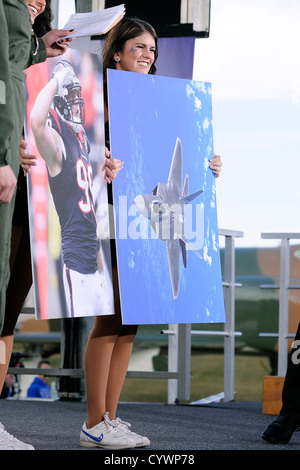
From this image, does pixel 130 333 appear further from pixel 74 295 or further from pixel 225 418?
pixel 225 418

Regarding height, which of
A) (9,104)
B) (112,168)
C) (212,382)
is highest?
(9,104)

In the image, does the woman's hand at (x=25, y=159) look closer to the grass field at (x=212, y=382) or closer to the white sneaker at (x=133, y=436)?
the white sneaker at (x=133, y=436)

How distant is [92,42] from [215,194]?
1.90 meters

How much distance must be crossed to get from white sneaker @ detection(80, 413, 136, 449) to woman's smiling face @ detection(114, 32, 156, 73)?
95 centimetres

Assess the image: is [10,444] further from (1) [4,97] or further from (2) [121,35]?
(2) [121,35]

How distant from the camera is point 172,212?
7.04 feet

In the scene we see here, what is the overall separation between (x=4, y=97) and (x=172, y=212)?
800 mm

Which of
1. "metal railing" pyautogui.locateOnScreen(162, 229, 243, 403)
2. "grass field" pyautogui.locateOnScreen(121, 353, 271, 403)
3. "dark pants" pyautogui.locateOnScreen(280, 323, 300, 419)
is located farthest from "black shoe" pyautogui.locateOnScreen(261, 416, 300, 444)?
"grass field" pyautogui.locateOnScreen(121, 353, 271, 403)

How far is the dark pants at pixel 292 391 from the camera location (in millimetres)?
2338

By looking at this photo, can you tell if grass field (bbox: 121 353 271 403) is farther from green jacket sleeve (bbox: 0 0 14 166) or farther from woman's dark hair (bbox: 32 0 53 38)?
green jacket sleeve (bbox: 0 0 14 166)

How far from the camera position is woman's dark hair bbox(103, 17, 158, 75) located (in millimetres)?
2203

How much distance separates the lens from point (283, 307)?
4.15 m

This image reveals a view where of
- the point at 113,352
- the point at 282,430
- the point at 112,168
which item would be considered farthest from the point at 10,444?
the point at 282,430

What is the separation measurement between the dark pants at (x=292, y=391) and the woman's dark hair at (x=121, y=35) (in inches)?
40.0
